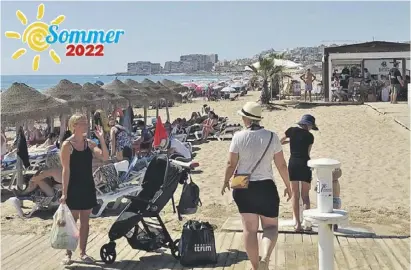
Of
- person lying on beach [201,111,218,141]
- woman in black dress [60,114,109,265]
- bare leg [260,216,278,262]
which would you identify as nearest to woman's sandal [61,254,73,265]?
woman in black dress [60,114,109,265]

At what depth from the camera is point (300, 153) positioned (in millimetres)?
5875

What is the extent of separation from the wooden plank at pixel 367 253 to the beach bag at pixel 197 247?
4.62ft

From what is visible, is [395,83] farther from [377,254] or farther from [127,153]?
[377,254]

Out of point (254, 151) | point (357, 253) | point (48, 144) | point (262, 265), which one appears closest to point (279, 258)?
point (357, 253)

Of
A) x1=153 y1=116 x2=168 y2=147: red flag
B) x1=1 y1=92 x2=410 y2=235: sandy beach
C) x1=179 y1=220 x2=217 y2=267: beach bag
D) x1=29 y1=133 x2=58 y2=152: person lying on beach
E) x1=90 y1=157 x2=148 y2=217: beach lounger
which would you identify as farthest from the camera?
x1=29 y1=133 x2=58 y2=152: person lying on beach

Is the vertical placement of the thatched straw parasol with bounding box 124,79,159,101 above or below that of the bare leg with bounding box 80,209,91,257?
above

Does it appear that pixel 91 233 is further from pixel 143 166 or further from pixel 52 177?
pixel 143 166

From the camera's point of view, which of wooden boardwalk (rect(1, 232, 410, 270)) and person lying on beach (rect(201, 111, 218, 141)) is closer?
wooden boardwalk (rect(1, 232, 410, 270))

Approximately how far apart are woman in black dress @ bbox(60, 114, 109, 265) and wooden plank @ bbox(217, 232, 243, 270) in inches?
52.1

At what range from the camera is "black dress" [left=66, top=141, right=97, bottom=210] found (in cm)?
515

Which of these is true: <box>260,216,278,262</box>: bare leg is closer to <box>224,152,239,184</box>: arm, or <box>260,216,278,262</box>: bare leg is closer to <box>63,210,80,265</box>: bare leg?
<box>224,152,239,184</box>: arm

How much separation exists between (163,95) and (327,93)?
1120cm

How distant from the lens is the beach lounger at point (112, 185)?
7.60 metres

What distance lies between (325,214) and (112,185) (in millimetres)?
4528
